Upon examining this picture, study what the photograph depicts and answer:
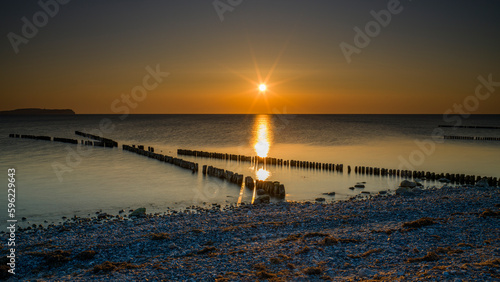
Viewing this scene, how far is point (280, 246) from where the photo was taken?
37.4ft

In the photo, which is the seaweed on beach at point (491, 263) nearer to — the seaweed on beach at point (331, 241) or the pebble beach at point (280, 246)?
the pebble beach at point (280, 246)

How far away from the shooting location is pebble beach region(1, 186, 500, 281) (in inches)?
365

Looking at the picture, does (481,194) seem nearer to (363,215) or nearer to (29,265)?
(363,215)

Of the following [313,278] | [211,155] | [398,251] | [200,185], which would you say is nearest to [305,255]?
[313,278]

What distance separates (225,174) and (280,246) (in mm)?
16162

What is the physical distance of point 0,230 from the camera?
591 inches

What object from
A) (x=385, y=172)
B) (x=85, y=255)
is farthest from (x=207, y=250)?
(x=385, y=172)

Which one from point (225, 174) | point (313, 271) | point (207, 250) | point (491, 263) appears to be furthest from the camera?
point (225, 174)

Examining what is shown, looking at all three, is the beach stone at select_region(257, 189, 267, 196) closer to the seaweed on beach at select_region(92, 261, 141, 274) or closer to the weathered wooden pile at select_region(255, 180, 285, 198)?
the weathered wooden pile at select_region(255, 180, 285, 198)

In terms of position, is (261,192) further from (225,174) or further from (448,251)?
(448,251)

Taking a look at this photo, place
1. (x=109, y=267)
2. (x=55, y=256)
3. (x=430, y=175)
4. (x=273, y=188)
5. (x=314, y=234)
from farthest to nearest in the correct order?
1. (x=430, y=175)
2. (x=273, y=188)
3. (x=314, y=234)
4. (x=55, y=256)
5. (x=109, y=267)

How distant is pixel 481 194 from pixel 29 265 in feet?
66.5

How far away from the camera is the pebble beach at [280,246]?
30.4ft

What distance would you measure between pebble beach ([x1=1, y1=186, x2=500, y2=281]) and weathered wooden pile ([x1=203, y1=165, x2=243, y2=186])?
855cm
